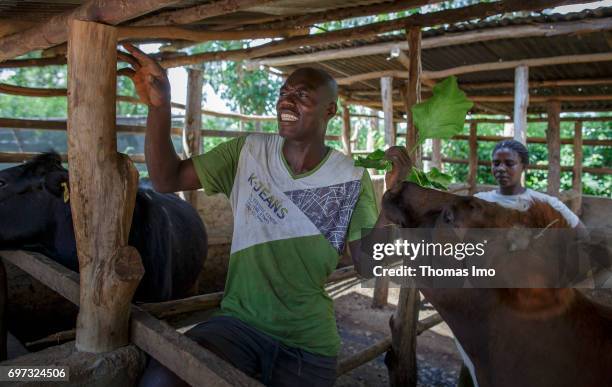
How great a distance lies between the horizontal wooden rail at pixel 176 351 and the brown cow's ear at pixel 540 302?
97cm

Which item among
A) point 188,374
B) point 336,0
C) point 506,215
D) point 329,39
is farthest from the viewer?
point 329,39

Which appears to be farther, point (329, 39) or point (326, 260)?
point (329, 39)

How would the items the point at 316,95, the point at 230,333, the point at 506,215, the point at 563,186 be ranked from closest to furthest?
the point at 506,215 → the point at 230,333 → the point at 316,95 → the point at 563,186

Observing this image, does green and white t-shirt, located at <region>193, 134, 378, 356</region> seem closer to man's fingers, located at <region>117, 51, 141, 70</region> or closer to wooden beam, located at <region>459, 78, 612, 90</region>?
man's fingers, located at <region>117, 51, 141, 70</region>

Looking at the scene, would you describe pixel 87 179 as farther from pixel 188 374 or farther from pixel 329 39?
pixel 329 39

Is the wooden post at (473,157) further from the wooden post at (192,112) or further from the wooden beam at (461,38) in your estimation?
the wooden post at (192,112)

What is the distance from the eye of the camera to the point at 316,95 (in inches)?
87.0

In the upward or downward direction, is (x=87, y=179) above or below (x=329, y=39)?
below

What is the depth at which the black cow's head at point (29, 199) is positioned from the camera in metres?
3.35

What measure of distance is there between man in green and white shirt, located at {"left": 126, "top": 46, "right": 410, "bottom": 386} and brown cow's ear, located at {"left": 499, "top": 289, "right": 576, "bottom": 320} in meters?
0.61

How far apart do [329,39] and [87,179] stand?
282cm

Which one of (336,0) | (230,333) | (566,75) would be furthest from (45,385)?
(566,75)

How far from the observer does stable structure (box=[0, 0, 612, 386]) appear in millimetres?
1808

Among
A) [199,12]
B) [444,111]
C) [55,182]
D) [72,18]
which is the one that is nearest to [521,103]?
[444,111]
